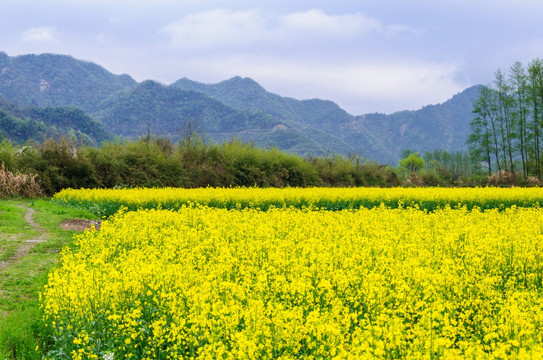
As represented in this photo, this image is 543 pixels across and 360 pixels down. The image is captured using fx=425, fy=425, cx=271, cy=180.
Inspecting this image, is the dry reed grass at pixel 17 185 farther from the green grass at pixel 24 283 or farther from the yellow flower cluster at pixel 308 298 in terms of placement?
the yellow flower cluster at pixel 308 298

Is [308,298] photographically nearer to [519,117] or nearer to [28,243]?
[28,243]

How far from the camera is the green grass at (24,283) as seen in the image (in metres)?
6.16

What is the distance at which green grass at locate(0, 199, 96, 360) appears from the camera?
616 cm

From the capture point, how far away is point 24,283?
27.9 ft

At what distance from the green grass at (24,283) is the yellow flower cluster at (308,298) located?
422 millimetres

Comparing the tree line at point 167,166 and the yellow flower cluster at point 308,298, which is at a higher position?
the tree line at point 167,166

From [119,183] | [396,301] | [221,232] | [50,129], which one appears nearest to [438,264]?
[396,301]

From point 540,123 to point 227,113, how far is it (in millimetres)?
141861

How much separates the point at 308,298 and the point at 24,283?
6.13 m

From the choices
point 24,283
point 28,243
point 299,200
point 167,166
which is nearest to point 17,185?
point 167,166

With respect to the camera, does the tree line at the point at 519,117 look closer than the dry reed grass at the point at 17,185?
No

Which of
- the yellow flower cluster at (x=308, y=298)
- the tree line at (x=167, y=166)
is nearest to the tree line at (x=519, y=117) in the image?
the tree line at (x=167, y=166)

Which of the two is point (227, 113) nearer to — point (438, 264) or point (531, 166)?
point (531, 166)

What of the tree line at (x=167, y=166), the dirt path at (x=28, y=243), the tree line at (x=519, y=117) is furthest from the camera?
the tree line at (x=519, y=117)
